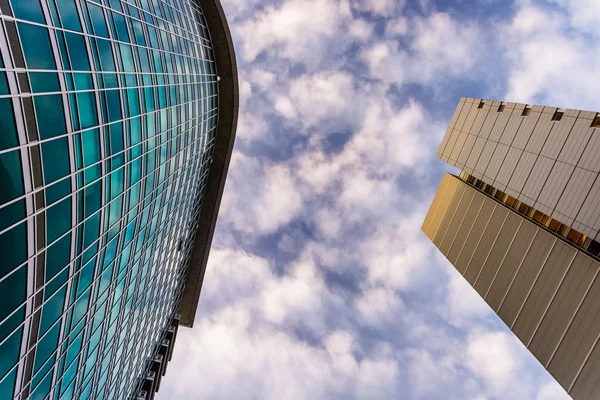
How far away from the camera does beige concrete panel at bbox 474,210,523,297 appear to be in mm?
23066

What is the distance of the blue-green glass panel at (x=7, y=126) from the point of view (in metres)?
12.8

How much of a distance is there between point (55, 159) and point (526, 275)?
25236 mm

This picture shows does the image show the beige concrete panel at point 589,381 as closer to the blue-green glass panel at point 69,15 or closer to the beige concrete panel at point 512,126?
the beige concrete panel at point 512,126

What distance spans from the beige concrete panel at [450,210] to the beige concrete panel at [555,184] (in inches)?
374

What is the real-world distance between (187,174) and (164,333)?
25.6m

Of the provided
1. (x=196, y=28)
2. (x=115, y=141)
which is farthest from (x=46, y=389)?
(x=196, y=28)

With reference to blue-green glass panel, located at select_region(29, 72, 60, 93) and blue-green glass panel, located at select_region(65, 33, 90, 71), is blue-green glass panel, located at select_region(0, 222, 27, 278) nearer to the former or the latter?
blue-green glass panel, located at select_region(29, 72, 60, 93)

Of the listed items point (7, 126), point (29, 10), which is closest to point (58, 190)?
point (7, 126)

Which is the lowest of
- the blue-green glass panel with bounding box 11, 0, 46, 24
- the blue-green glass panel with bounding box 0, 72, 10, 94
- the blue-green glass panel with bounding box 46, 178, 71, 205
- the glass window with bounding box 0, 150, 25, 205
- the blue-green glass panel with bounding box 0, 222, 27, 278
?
the blue-green glass panel with bounding box 0, 222, 27, 278

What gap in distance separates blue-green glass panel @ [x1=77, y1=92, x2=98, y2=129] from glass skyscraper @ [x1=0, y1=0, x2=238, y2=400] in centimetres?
10

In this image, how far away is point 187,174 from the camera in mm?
39906

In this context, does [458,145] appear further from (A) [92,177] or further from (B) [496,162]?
(A) [92,177]

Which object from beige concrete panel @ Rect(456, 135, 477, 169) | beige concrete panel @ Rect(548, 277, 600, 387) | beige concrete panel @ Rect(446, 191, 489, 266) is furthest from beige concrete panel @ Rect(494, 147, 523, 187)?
beige concrete panel @ Rect(548, 277, 600, 387)

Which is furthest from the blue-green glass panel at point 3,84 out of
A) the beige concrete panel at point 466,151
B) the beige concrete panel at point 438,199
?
the beige concrete panel at point 438,199
